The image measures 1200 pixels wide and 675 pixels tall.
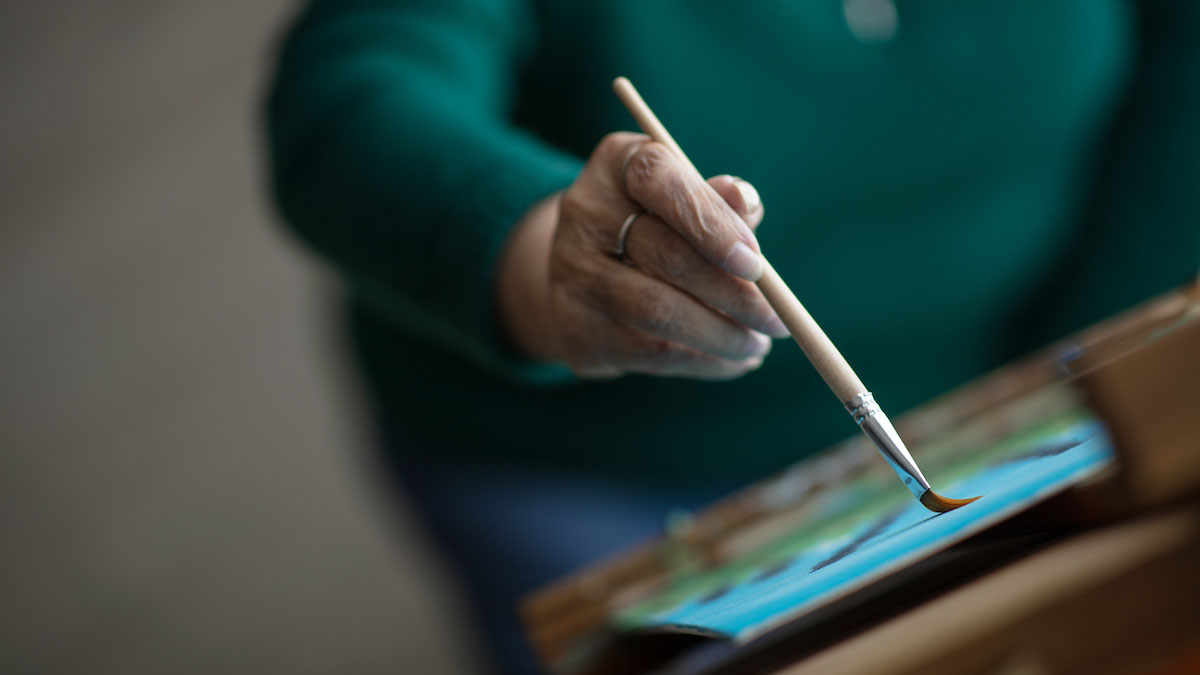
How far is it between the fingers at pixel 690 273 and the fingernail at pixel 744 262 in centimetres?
2

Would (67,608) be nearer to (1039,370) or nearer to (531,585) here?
(531,585)

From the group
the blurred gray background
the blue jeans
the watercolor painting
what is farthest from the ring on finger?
the blurred gray background

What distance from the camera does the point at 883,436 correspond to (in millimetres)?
282

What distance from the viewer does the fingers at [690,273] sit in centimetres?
31

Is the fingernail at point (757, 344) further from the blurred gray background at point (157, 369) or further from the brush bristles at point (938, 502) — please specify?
the blurred gray background at point (157, 369)

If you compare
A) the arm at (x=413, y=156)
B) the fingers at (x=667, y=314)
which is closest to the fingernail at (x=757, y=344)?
the fingers at (x=667, y=314)

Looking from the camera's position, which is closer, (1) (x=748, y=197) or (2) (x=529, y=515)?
(1) (x=748, y=197)

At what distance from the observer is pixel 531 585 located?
0.65 meters

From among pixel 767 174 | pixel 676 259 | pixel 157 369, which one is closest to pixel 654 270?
pixel 676 259

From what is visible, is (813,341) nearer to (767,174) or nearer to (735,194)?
(735,194)

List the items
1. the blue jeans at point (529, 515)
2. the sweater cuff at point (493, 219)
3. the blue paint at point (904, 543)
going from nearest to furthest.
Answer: the blue paint at point (904, 543) → the sweater cuff at point (493, 219) → the blue jeans at point (529, 515)

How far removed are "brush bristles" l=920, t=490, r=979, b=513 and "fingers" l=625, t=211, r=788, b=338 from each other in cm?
8

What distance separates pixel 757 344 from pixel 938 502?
3.8 inches

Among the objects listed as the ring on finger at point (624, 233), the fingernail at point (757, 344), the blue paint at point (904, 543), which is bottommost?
the blue paint at point (904, 543)
